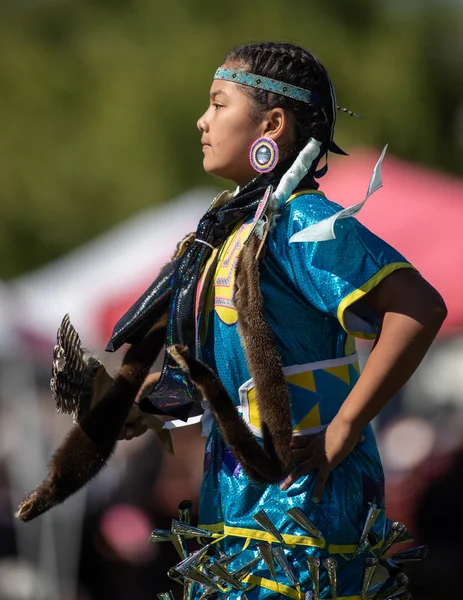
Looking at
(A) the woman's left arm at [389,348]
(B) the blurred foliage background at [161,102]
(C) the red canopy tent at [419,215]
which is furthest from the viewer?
(B) the blurred foliage background at [161,102]

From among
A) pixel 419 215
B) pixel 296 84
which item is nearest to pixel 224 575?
pixel 296 84

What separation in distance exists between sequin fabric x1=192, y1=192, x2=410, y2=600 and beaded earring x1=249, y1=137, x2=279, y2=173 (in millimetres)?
106

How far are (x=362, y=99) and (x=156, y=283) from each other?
17.5 metres

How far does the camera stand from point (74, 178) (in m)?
21.2

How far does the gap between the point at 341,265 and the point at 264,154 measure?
1.27ft

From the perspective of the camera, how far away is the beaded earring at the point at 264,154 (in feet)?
9.37

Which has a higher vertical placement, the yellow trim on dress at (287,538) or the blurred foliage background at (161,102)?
the yellow trim on dress at (287,538)

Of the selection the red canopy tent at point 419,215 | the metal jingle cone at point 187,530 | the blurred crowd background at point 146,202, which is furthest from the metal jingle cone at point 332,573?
the red canopy tent at point 419,215

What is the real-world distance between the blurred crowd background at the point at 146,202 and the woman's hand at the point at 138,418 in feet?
3.11

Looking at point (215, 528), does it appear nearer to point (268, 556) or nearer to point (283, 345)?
point (268, 556)

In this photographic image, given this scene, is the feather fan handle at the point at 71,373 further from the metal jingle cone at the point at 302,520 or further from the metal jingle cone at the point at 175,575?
the metal jingle cone at the point at 302,520

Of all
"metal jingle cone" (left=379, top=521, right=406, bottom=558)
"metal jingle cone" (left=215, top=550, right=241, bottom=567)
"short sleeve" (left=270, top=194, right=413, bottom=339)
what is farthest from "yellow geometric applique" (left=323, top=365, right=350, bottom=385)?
"metal jingle cone" (left=215, top=550, right=241, bottom=567)

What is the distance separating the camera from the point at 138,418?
3168mm

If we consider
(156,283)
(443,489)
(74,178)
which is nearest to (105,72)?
(74,178)
